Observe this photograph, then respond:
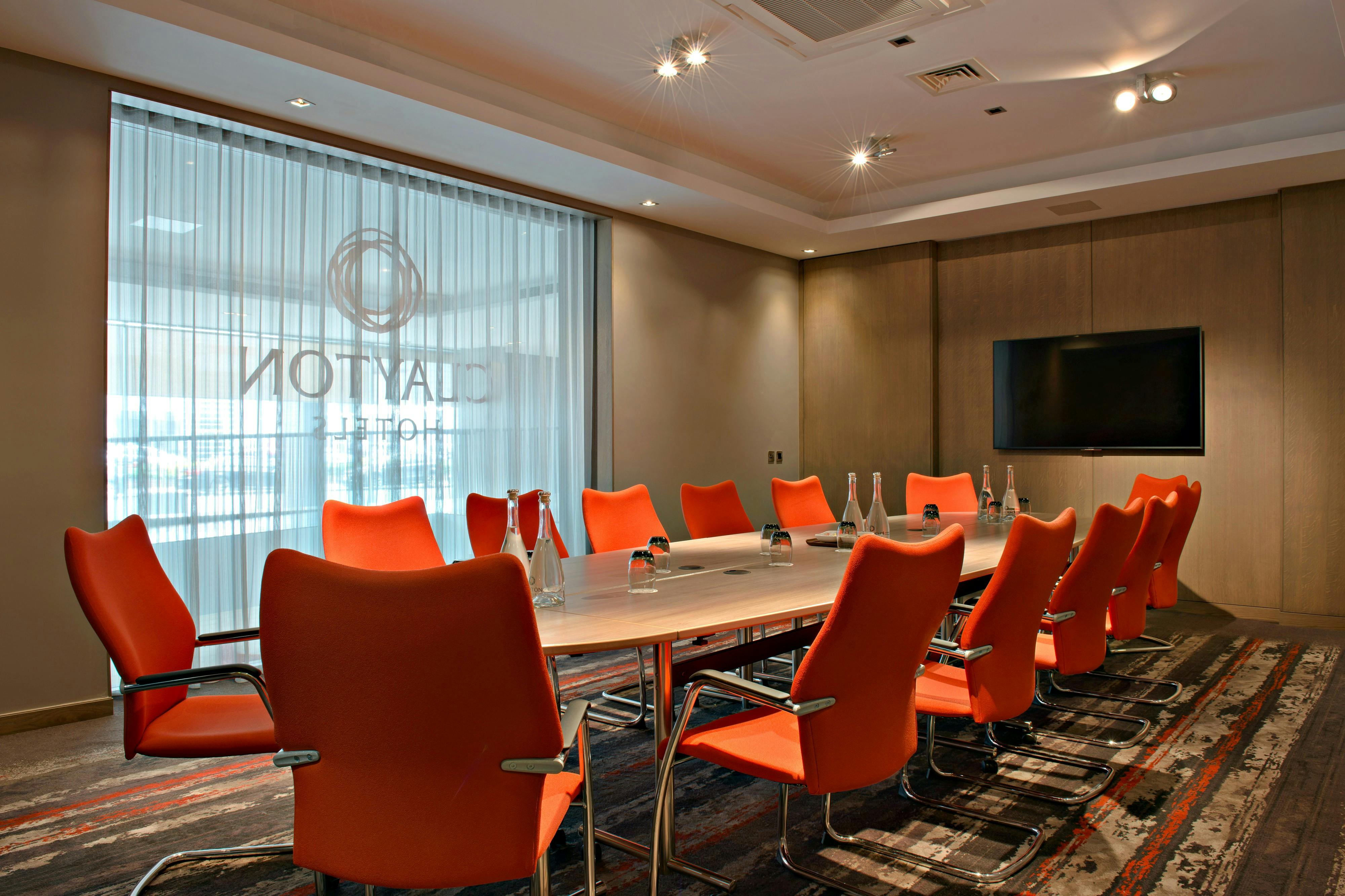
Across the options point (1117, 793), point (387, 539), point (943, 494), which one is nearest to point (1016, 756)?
point (1117, 793)

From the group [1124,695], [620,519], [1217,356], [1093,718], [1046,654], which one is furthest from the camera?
[1217,356]

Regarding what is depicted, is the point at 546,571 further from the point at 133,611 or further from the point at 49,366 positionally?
the point at 49,366

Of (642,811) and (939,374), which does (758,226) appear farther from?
(642,811)

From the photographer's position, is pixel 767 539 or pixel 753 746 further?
pixel 767 539

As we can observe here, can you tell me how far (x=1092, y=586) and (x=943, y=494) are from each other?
3080 millimetres

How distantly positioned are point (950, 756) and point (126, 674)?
2.87m

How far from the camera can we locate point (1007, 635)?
251 cm

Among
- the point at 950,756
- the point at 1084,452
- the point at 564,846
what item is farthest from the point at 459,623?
the point at 1084,452

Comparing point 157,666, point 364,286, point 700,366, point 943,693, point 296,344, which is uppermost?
point 364,286

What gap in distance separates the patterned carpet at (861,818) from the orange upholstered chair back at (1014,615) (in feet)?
1.62

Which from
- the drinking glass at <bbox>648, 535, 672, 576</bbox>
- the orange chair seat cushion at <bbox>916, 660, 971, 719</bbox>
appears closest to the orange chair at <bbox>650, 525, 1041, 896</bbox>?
the orange chair seat cushion at <bbox>916, 660, 971, 719</bbox>

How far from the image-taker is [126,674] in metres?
2.14

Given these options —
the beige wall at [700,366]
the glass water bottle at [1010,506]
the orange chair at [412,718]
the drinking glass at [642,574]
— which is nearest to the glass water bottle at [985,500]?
the glass water bottle at [1010,506]

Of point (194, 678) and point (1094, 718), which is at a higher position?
point (194, 678)
